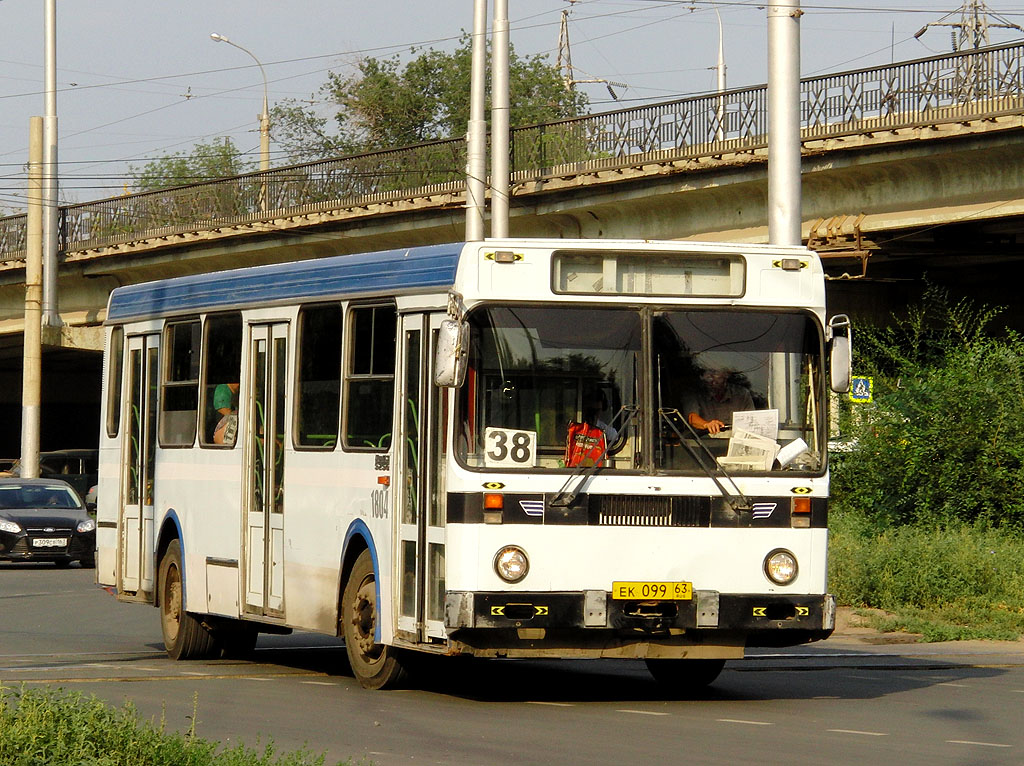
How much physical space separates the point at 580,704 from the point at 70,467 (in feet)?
122

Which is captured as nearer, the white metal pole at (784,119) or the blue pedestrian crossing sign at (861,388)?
the white metal pole at (784,119)

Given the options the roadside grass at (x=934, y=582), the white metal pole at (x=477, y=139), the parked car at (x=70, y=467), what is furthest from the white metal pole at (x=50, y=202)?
the roadside grass at (x=934, y=582)

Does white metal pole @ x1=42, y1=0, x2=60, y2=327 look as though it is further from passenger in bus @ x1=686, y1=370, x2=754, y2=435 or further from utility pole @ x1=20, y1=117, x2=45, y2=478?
passenger in bus @ x1=686, y1=370, x2=754, y2=435

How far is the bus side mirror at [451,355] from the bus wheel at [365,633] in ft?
6.08

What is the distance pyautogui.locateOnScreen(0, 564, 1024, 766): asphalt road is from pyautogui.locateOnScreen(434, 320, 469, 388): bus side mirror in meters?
1.87

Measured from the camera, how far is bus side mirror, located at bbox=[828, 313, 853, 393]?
36.3 feet

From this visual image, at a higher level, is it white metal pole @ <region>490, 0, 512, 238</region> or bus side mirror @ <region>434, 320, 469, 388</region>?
white metal pole @ <region>490, 0, 512, 238</region>

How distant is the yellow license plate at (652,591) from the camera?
10914 millimetres

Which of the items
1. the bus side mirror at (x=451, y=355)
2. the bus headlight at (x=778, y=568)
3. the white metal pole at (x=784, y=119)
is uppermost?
the white metal pole at (x=784, y=119)

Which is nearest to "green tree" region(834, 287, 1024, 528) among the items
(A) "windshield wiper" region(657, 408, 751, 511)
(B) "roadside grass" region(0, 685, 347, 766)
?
(A) "windshield wiper" region(657, 408, 751, 511)

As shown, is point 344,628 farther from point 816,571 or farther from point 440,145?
point 440,145

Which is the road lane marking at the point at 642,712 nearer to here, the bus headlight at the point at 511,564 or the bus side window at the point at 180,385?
the bus headlight at the point at 511,564

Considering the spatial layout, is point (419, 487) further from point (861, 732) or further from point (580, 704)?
point (861, 732)

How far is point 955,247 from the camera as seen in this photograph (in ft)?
100.0
